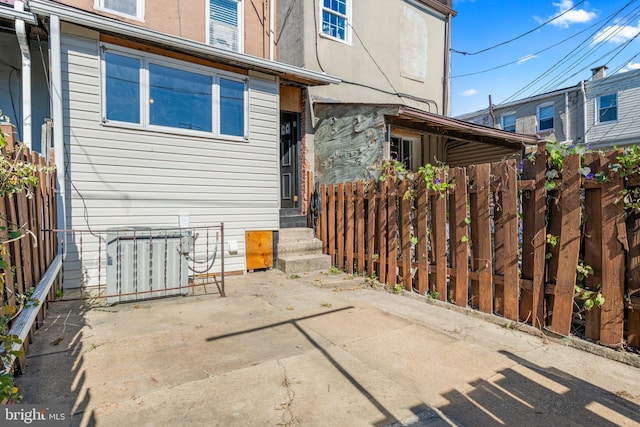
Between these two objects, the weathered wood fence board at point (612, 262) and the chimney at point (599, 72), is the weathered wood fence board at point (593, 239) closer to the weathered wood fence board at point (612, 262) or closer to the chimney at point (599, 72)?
the weathered wood fence board at point (612, 262)

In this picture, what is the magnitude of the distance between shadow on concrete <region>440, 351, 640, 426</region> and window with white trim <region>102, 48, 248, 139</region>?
18.0 feet

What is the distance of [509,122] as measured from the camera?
19.3 meters

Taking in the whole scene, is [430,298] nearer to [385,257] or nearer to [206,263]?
[385,257]

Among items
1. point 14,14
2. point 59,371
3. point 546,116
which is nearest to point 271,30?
point 14,14

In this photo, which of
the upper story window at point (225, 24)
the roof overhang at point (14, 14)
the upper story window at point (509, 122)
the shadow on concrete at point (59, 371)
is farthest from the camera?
the upper story window at point (509, 122)

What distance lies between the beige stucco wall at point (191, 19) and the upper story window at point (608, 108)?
16.4m

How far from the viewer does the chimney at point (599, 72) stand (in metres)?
16.2

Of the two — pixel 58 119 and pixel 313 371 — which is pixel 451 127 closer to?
pixel 313 371

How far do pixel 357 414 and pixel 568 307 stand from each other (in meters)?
2.46

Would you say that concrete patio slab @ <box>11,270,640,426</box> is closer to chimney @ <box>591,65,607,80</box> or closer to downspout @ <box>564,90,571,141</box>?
downspout @ <box>564,90,571,141</box>

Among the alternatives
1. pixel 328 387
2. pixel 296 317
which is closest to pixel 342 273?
pixel 296 317

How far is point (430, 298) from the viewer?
461 cm

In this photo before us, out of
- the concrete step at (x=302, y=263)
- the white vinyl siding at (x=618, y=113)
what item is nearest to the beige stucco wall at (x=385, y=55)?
the concrete step at (x=302, y=263)

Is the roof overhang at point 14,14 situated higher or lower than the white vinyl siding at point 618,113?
lower
